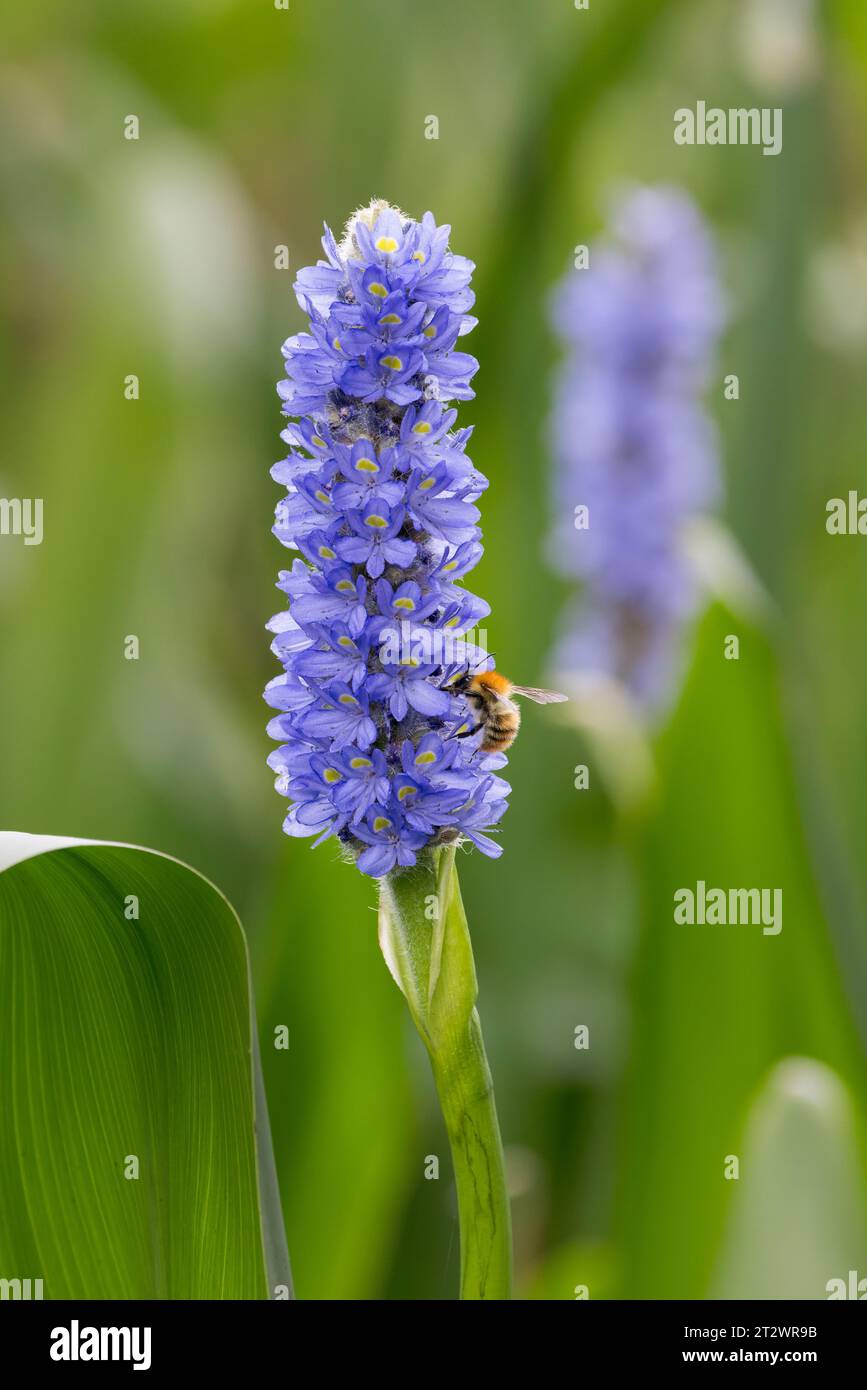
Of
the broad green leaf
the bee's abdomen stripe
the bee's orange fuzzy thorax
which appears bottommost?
the broad green leaf

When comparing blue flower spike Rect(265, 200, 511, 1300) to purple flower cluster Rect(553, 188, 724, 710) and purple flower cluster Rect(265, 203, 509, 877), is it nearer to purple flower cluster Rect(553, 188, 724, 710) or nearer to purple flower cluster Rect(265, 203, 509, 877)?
purple flower cluster Rect(265, 203, 509, 877)

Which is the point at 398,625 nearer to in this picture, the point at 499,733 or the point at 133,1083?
the point at 499,733

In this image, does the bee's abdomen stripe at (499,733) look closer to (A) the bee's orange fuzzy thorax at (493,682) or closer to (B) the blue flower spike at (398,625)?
(A) the bee's orange fuzzy thorax at (493,682)

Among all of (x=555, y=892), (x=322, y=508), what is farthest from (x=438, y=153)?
(x=322, y=508)

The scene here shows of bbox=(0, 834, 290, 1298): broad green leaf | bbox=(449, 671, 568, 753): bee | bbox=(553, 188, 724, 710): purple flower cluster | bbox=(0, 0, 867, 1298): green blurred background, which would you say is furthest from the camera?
bbox=(553, 188, 724, 710): purple flower cluster

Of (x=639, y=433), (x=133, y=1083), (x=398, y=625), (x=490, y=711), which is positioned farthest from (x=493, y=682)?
(x=639, y=433)

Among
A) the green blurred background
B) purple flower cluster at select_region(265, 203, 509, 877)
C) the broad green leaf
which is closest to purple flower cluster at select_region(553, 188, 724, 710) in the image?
the green blurred background
